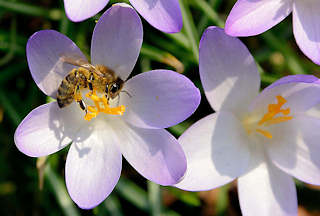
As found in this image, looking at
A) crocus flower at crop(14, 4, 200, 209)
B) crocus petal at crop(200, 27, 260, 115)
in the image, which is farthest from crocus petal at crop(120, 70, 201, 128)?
crocus petal at crop(200, 27, 260, 115)

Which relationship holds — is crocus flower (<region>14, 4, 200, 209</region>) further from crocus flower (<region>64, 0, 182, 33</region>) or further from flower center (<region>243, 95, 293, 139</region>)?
flower center (<region>243, 95, 293, 139</region>)

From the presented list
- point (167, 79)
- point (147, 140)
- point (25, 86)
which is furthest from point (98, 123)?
point (25, 86)

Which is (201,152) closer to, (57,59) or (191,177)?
(191,177)

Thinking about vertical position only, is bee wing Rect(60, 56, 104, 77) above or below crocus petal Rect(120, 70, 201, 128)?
above

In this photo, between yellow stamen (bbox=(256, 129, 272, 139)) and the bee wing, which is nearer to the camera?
the bee wing

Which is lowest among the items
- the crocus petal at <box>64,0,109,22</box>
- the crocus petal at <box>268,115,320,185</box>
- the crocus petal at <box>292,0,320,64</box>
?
the crocus petal at <box>268,115,320,185</box>

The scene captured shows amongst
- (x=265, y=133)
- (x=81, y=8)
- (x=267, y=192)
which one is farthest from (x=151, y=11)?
(x=267, y=192)

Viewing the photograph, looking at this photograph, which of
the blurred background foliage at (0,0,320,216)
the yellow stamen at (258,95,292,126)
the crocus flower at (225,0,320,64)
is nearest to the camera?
the crocus flower at (225,0,320,64)

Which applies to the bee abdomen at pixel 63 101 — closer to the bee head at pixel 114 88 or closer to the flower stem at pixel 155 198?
the bee head at pixel 114 88
